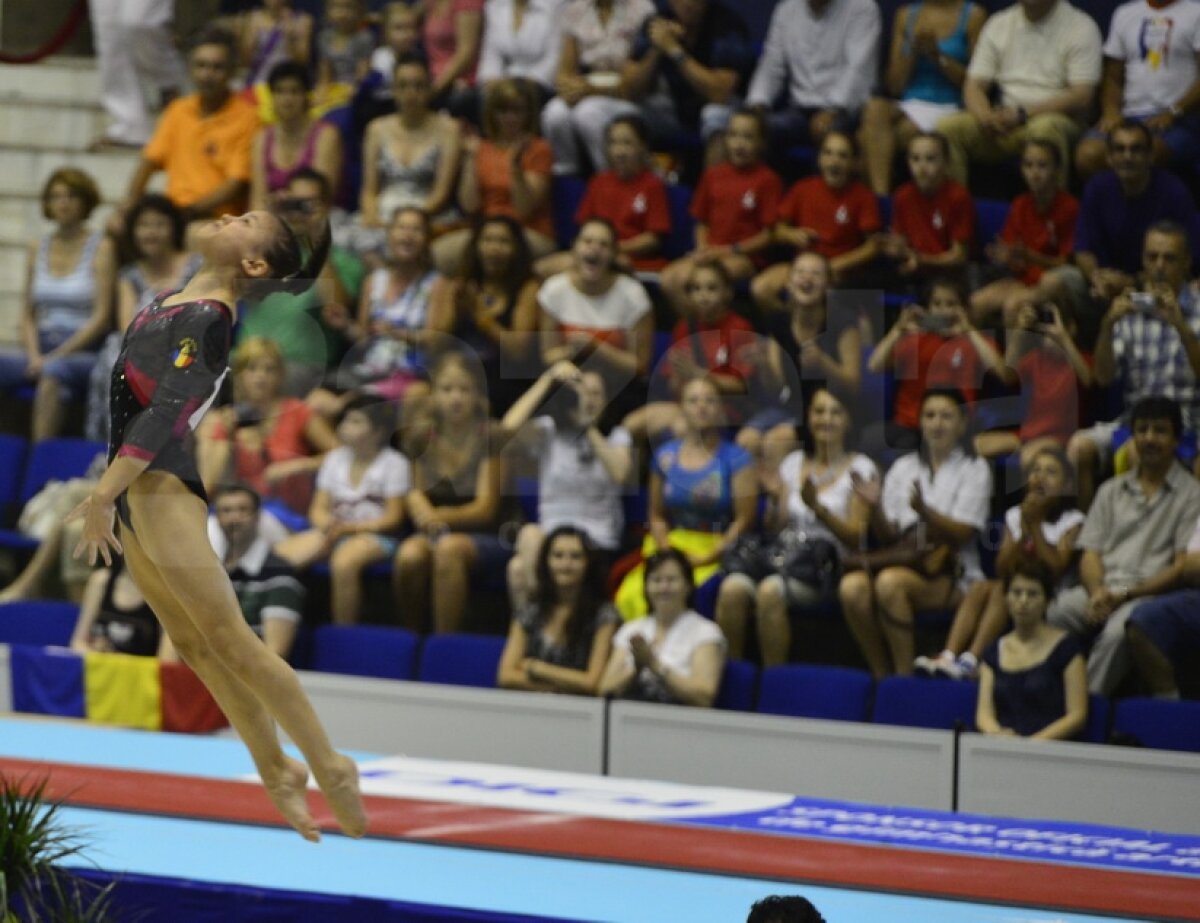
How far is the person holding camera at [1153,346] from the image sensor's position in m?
6.34


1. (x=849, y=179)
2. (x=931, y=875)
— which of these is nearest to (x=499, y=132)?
(x=849, y=179)

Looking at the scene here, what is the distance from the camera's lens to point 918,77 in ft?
25.8

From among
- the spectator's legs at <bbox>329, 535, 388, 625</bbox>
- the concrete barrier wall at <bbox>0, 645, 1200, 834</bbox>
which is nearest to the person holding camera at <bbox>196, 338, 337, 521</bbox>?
the spectator's legs at <bbox>329, 535, 388, 625</bbox>

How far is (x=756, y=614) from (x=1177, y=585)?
142 centimetres

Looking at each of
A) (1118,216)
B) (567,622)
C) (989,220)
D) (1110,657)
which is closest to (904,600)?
(1110,657)

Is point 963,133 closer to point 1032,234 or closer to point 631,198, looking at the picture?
point 1032,234

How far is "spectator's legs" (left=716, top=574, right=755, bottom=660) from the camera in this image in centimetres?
638

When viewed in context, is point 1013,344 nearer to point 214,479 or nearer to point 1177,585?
point 1177,585

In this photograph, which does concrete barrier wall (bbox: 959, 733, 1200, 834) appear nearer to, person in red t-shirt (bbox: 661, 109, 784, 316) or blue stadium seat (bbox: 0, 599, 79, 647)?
person in red t-shirt (bbox: 661, 109, 784, 316)

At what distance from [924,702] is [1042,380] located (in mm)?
1277

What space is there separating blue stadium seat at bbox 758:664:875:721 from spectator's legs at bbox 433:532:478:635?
4.11 feet

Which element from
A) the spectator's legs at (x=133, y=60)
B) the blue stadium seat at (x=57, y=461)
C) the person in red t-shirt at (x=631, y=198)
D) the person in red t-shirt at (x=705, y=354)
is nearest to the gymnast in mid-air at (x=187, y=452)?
the person in red t-shirt at (x=705, y=354)

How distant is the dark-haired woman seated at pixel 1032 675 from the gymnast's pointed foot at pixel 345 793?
249cm

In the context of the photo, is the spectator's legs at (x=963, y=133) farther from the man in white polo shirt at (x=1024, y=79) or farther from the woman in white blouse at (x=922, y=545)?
the woman in white blouse at (x=922, y=545)
